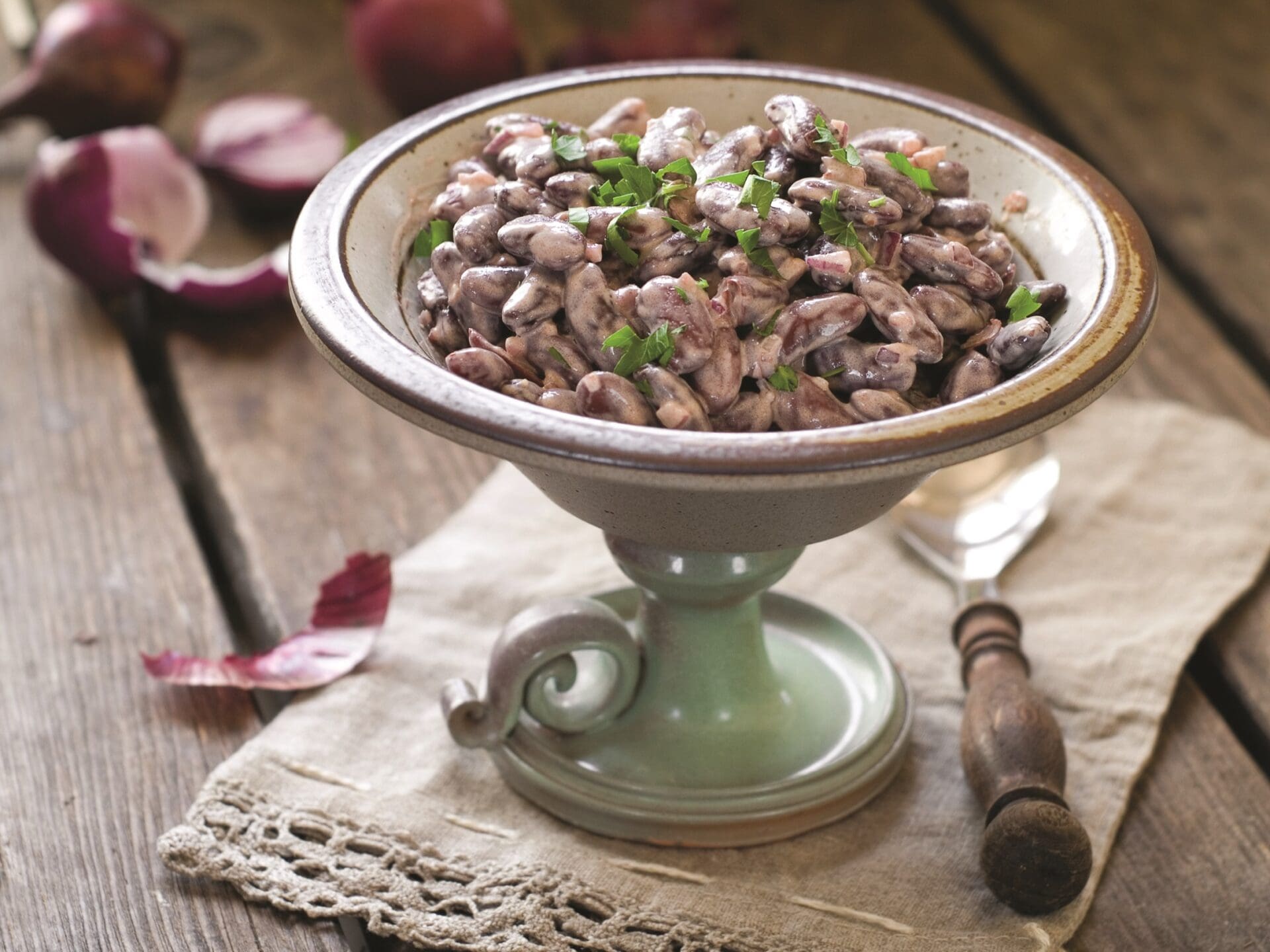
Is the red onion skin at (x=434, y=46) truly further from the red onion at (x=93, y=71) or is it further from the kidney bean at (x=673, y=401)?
the kidney bean at (x=673, y=401)

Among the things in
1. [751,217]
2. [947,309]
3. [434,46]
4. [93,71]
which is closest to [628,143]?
[751,217]

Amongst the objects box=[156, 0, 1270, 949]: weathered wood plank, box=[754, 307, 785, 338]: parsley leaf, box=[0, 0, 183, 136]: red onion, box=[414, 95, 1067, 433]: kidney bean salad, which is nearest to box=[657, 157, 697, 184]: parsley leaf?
box=[414, 95, 1067, 433]: kidney bean salad

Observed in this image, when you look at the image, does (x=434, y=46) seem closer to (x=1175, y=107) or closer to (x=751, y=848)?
(x=1175, y=107)

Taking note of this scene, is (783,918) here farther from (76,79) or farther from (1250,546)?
(76,79)

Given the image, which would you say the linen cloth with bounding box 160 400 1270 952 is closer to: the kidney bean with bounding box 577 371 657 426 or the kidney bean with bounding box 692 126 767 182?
the kidney bean with bounding box 577 371 657 426

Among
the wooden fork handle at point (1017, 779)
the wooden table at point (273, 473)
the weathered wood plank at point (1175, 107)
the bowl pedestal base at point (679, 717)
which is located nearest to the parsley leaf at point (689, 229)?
the bowl pedestal base at point (679, 717)

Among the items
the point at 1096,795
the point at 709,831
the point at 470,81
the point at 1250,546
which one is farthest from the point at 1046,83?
the point at 709,831
